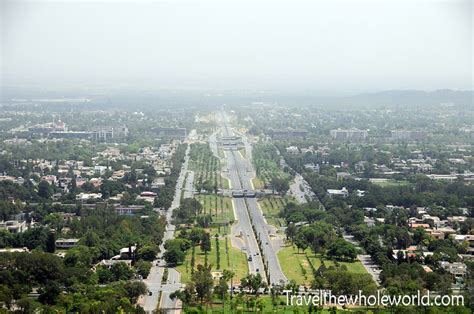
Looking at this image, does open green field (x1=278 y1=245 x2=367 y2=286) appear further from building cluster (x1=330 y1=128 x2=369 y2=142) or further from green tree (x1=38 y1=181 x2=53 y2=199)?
building cluster (x1=330 y1=128 x2=369 y2=142)

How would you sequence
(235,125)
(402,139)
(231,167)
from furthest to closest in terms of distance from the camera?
(235,125), (402,139), (231,167)

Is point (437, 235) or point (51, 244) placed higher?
point (51, 244)

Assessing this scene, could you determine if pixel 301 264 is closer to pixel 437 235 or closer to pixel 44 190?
pixel 437 235

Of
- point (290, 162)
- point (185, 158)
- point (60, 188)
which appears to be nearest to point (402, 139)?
point (290, 162)

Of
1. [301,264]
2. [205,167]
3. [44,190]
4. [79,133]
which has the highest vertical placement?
[79,133]

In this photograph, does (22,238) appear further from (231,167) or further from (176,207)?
(231,167)

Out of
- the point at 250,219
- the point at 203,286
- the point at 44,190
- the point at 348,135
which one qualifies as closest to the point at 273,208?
the point at 250,219
